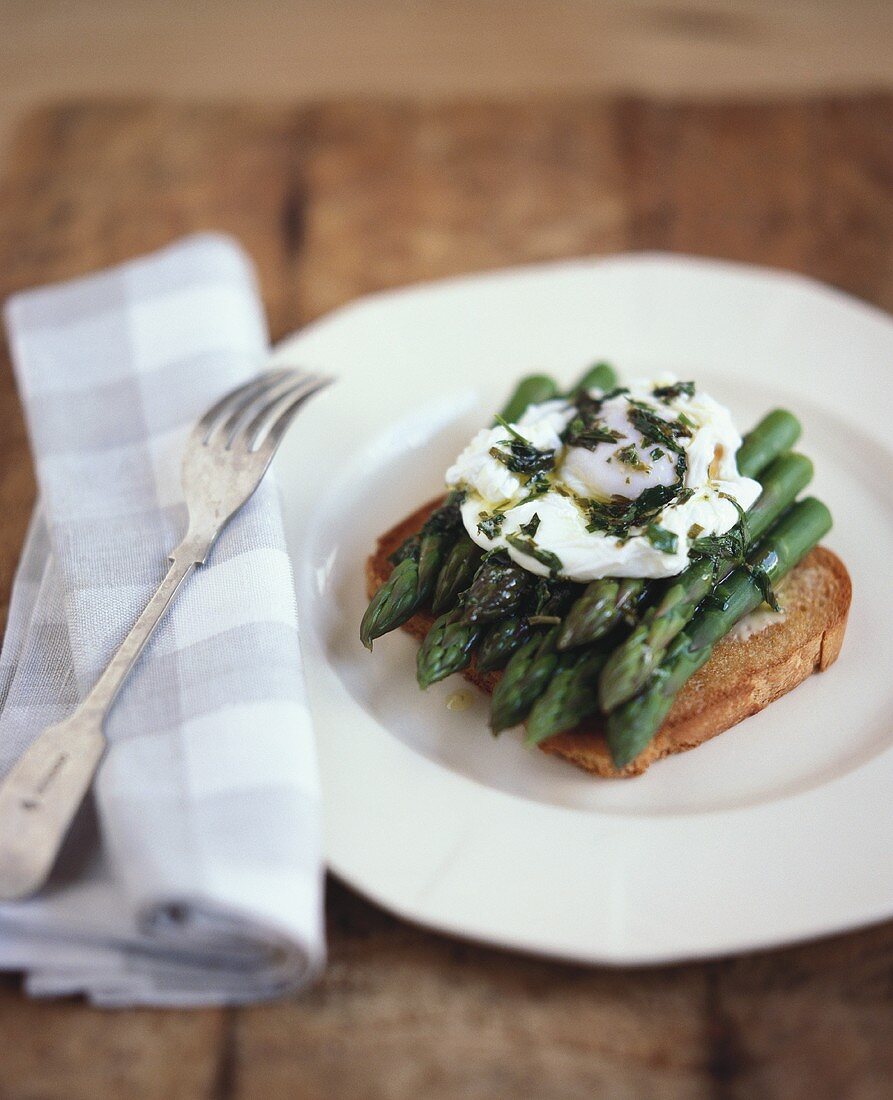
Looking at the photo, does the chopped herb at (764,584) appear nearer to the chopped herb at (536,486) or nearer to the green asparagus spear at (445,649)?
the chopped herb at (536,486)

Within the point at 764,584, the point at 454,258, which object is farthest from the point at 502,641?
the point at 454,258

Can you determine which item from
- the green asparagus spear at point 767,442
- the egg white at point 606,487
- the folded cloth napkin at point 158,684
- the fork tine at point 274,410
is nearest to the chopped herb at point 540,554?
A: the egg white at point 606,487

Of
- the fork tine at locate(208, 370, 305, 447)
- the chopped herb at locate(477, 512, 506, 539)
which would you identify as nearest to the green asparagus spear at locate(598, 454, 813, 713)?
the chopped herb at locate(477, 512, 506, 539)

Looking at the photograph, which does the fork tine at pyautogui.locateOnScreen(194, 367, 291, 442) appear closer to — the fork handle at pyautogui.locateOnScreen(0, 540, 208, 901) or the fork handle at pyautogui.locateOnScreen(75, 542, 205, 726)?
the fork handle at pyautogui.locateOnScreen(75, 542, 205, 726)

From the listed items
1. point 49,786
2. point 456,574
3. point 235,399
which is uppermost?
point 235,399

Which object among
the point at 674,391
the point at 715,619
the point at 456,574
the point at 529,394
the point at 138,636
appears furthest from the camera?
the point at 529,394

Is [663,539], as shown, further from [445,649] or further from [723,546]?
[445,649]
